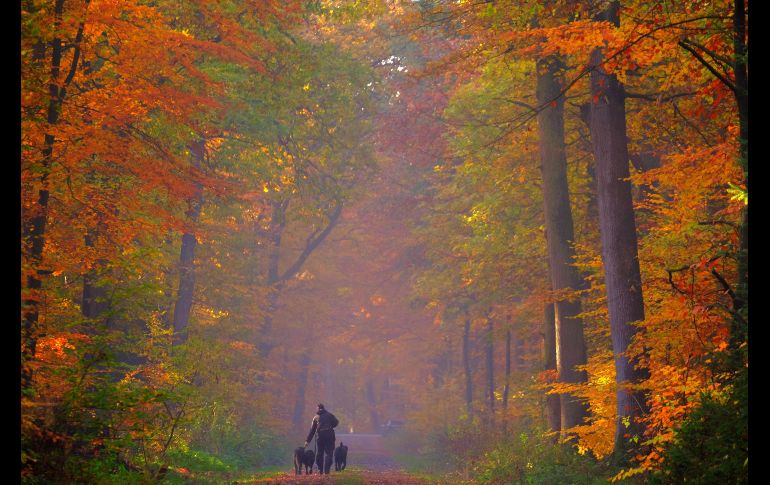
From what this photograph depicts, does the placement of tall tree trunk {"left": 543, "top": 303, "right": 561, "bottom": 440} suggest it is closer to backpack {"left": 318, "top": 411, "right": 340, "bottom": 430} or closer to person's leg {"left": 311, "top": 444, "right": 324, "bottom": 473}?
backpack {"left": 318, "top": 411, "right": 340, "bottom": 430}

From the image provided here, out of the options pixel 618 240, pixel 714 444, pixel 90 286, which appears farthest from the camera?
pixel 90 286

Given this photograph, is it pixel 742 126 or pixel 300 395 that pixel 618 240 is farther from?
pixel 300 395

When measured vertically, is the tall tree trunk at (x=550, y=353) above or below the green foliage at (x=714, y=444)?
above

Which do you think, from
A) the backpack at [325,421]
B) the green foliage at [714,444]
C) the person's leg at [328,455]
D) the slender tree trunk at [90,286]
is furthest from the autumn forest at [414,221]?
the backpack at [325,421]

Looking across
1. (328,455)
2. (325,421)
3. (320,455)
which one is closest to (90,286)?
(325,421)

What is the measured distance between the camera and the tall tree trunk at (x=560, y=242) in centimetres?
1902

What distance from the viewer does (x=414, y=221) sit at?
4234 centimetres

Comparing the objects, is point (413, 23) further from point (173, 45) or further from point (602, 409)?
point (602, 409)

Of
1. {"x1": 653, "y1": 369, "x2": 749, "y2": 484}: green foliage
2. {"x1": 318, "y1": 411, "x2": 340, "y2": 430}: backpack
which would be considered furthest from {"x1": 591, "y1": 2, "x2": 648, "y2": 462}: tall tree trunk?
{"x1": 318, "y1": 411, "x2": 340, "y2": 430}: backpack

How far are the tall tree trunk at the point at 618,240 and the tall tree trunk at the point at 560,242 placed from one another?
3.23 m

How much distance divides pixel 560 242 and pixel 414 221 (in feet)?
74.6

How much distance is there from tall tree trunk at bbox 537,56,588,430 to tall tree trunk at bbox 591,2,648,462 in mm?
3227

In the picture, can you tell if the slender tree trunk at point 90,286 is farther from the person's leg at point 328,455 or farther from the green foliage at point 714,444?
the green foliage at point 714,444

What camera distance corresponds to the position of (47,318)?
11539 mm
